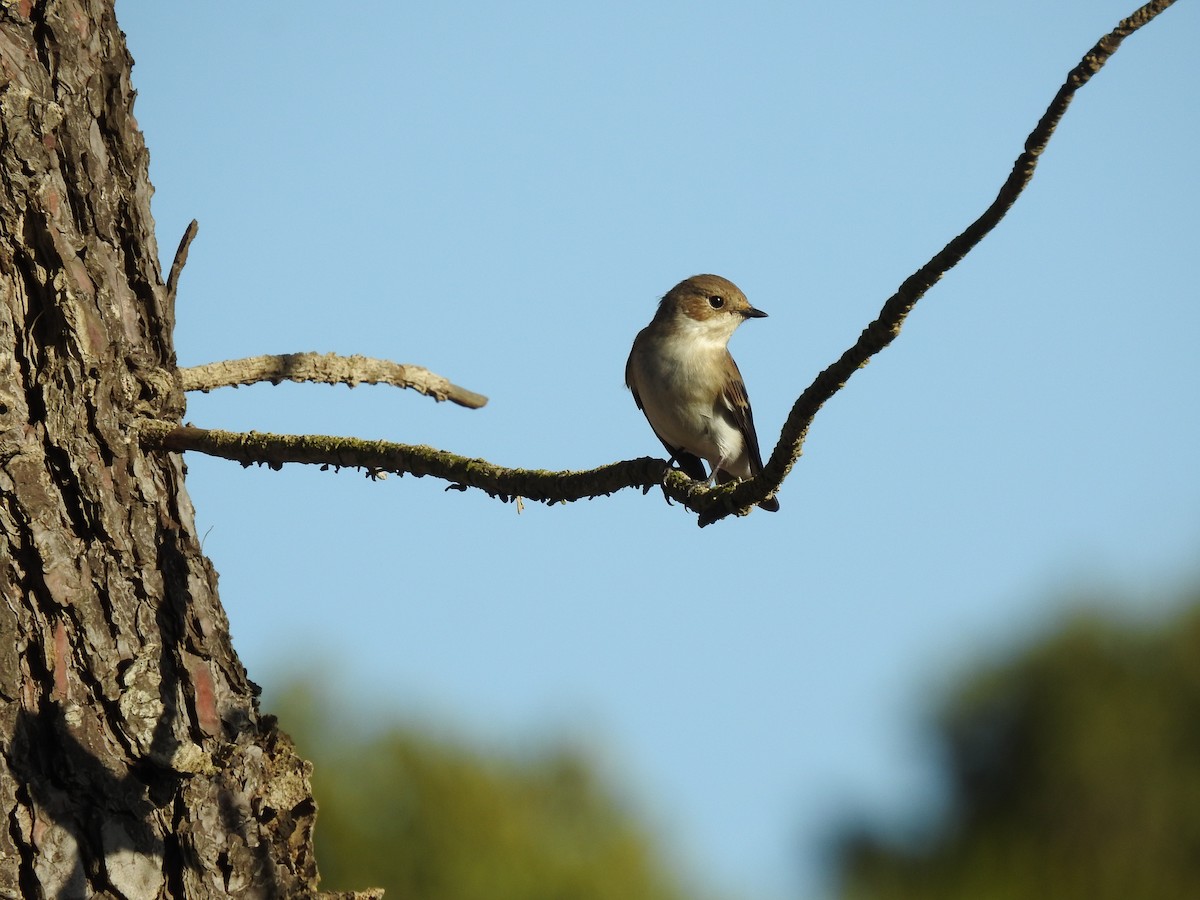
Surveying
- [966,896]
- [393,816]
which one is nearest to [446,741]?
[393,816]

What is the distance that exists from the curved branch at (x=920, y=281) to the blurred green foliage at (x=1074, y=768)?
51.0 ft

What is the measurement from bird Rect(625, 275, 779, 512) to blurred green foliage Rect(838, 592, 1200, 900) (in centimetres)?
1184

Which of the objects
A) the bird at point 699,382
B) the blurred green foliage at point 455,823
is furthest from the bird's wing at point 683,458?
the blurred green foliage at point 455,823

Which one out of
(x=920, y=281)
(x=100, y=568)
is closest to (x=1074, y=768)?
(x=100, y=568)

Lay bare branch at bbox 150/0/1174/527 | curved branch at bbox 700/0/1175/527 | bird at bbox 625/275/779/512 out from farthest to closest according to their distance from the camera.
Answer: bird at bbox 625/275/779/512 < bare branch at bbox 150/0/1174/527 < curved branch at bbox 700/0/1175/527

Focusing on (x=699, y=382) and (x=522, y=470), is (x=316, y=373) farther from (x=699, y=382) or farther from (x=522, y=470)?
(x=699, y=382)

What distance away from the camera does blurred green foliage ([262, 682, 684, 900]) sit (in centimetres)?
1095

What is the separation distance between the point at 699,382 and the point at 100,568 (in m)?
4.06

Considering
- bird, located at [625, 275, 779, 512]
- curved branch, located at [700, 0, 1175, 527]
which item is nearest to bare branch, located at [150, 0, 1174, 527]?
curved branch, located at [700, 0, 1175, 527]

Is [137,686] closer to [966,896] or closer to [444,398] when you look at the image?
[444,398]

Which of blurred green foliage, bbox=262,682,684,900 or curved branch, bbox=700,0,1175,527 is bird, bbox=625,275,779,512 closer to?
curved branch, bbox=700,0,1175,527

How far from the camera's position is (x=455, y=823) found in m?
11.2

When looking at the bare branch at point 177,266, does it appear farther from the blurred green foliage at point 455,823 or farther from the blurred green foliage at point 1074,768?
the blurred green foliage at point 1074,768

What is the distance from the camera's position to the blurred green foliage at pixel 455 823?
1095 cm
